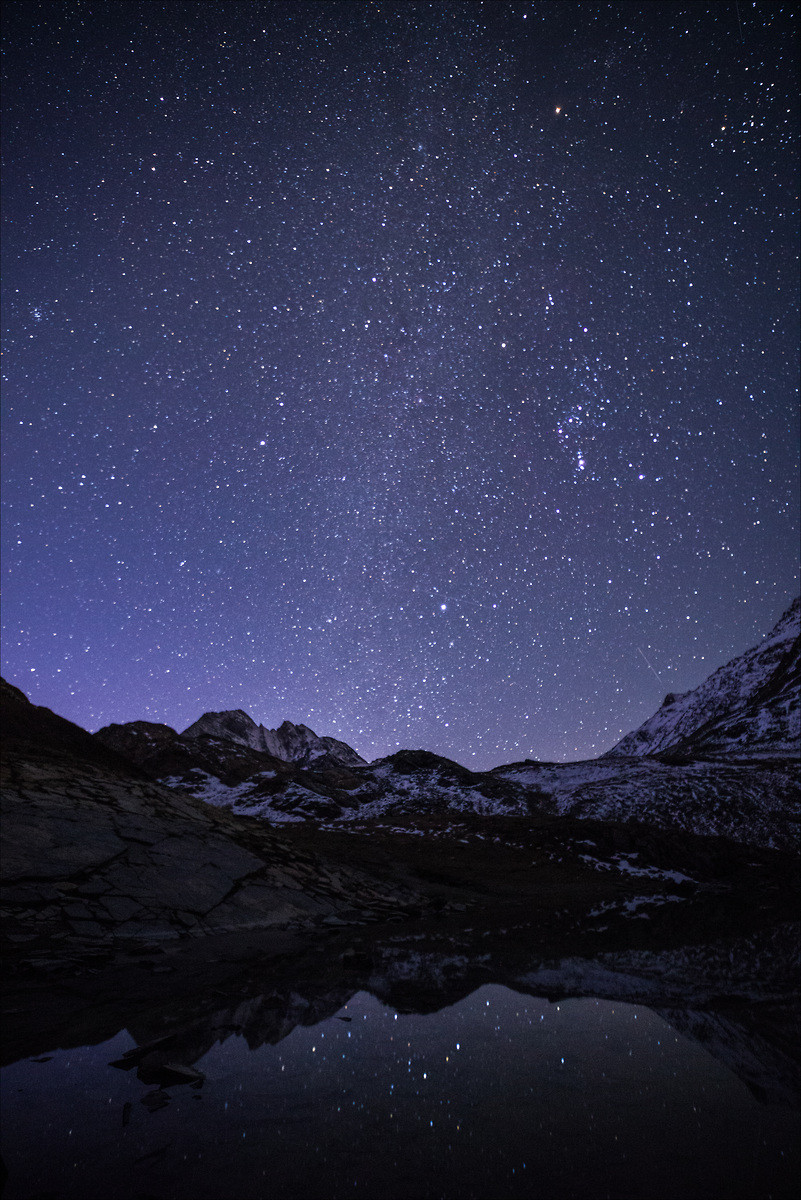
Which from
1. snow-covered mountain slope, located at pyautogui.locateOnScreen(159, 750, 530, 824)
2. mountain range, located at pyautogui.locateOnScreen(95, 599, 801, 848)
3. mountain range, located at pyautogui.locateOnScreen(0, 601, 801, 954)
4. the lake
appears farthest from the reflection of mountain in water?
snow-covered mountain slope, located at pyautogui.locateOnScreen(159, 750, 530, 824)

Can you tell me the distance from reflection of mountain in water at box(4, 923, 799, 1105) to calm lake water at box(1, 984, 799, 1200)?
449mm

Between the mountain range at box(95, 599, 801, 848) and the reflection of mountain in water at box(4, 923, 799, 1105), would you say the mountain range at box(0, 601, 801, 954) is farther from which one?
the reflection of mountain in water at box(4, 923, 799, 1105)

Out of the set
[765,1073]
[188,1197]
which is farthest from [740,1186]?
[188,1197]

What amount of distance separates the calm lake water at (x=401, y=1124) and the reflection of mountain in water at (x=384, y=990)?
0.45 metres

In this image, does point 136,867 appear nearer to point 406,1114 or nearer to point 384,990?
point 384,990

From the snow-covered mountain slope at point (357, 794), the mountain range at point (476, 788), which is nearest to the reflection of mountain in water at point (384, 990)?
the mountain range at point (476, 788)

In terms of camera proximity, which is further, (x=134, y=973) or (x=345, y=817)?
(x=345, y=817)

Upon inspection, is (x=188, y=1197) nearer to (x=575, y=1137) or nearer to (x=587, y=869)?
(x=575, y=1137)

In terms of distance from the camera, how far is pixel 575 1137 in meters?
4.23

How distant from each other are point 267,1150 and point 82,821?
504 inches

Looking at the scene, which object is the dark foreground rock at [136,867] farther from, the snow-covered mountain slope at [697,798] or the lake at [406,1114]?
the snow-covered mountain slope at [697,798]

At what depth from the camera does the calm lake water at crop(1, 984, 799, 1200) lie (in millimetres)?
3564

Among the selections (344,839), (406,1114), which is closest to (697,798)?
(344,839)

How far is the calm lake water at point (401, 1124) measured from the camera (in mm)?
3564
